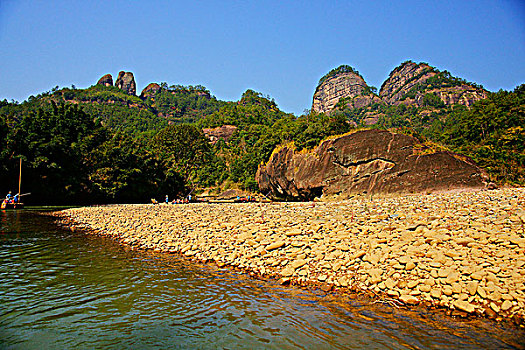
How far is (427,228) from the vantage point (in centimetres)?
1091

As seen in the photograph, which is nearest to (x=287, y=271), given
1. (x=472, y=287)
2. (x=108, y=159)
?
(x=472, y=287)

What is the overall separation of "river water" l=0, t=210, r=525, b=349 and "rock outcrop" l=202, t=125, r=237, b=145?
312 ft

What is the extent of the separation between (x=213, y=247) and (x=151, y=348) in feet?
24.6

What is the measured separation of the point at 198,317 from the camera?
7.39 metres

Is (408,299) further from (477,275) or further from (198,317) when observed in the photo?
(198,317)

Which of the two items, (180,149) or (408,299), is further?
(180,149)

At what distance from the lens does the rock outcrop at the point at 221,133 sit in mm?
105312

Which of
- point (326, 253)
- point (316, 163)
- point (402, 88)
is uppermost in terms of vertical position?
point (402, 88)

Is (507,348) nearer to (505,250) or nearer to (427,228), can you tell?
(505,250)

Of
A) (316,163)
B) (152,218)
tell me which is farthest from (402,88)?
(152,218)

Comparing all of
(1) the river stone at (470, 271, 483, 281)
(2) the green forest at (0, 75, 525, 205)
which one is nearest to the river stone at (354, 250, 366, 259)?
(1) the river stone at (470, 271, 483, 281)

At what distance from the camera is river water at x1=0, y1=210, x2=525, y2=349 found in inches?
242

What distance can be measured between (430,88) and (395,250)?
168008mm

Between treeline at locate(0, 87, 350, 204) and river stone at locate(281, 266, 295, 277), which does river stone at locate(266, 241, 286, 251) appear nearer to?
river stone at locate(281, 266, 295, 277)
